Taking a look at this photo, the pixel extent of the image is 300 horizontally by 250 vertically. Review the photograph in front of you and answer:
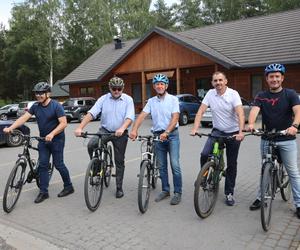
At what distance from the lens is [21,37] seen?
179 feet

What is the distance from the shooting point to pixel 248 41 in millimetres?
24891

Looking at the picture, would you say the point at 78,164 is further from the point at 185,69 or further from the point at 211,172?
the point at 185,69

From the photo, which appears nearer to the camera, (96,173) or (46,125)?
(96,173)

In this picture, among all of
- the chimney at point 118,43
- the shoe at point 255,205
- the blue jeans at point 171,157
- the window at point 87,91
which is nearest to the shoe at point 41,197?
the blue jeans at point 171,157

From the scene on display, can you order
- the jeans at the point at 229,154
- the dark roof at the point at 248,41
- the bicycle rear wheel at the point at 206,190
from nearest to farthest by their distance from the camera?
1. the bicycle rear wheel at the point at 206,190
2. the jeans at the point at 229,154
3. the dark roof at the point at 248,41

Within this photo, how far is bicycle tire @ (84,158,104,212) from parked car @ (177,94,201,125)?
14.0 m

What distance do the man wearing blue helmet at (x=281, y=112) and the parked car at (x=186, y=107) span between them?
48.1 feet

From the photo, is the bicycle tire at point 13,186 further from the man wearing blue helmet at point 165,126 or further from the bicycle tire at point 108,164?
the man wearing blue helmet at point 165,126

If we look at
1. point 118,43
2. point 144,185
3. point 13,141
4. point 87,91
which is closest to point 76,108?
point 87,91

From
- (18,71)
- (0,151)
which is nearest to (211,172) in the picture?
(0,151)

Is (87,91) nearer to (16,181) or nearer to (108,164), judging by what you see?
(108,164)

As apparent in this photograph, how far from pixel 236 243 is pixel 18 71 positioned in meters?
55.9

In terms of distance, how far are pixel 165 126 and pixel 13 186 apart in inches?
93.0

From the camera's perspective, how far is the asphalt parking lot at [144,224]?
460 centimetres
